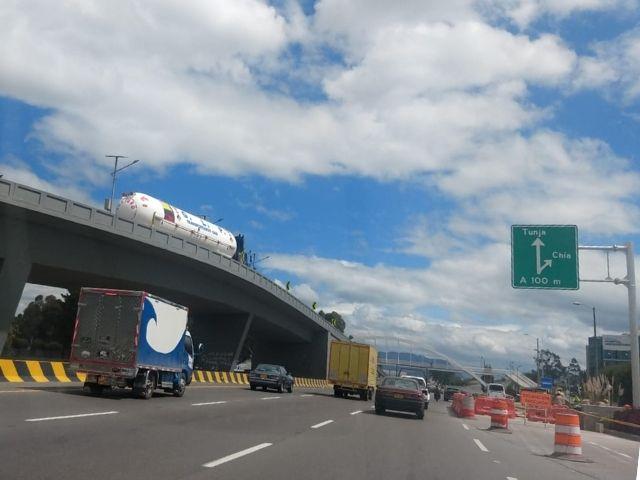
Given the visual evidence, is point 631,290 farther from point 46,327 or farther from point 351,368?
point 46,327

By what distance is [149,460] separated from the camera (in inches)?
376

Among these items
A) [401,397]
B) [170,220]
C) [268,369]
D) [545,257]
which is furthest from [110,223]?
[545,257]

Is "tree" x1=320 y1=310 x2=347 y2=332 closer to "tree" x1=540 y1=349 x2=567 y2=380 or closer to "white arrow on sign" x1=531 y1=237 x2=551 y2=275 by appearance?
"tree" x1=540 y1=349 x2=567 y2=380

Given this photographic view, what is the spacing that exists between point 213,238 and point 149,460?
37260mm

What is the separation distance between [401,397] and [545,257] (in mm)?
7215

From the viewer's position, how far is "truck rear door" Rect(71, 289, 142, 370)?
65.6ft

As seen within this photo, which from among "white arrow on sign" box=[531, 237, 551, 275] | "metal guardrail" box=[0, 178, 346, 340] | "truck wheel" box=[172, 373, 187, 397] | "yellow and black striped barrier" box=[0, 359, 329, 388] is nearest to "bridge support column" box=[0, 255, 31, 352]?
"metal guardrail" box=[0, 178, 346, 340]

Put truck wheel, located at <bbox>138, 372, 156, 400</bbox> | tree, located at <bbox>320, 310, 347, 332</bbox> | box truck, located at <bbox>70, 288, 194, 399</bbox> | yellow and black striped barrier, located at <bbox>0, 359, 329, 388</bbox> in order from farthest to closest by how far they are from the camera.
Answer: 1. tree, located at <bbox>320, 310, 347, 332</bbox>
2. yellow and black striped barrier, located at <bbox>0, 359, 329, 388</bbox>
3. truck wheel, located at <bbox>138, 372, 156, 400</bbox>
4. box truck, located at <bbox>70, 288, 194, 399</bbox>

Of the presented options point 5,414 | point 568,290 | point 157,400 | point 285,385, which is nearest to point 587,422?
point 568,290

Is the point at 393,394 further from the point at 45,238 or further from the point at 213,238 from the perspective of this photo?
the point at 213,238

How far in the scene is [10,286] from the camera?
3066cm

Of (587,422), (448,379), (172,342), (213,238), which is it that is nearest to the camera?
(172,342)

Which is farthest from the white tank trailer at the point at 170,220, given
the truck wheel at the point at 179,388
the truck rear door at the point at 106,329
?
the truck rear door at the point at 106,329

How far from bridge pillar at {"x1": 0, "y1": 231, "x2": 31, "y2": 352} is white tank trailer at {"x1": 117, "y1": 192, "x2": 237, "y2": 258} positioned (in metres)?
6.19
